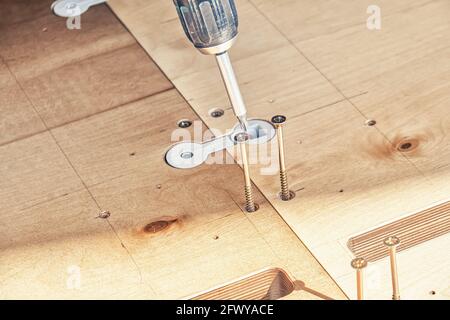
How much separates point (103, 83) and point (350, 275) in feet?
4.49

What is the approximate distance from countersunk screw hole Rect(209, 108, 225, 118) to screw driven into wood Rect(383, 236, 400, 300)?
1055 millimetres

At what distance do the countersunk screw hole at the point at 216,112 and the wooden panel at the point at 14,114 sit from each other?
571 millimetres

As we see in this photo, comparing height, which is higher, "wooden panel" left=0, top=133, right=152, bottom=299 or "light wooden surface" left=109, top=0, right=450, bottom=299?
"wooden panel" left=0, top=133, right=152, bottom=299

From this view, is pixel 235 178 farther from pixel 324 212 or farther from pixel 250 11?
pixel 250 11

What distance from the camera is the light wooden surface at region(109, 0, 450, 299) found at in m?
3.03

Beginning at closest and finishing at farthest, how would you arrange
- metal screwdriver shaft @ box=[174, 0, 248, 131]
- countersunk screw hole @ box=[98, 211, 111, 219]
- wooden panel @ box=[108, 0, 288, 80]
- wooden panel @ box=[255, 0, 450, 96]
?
metal screwdriver shaft @ box=[174, 0, 248, 131], countersunk screw hole @ box=[98, 211, 111, 219], wooden panel @ box=[255, 0, 450, 96], wooden panel @ box=[108, 0, 288, 80]

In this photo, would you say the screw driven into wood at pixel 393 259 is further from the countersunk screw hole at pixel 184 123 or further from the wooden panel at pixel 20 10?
the wooden panel at pixel 20 10

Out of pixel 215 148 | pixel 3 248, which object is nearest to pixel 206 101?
pixel 215 148

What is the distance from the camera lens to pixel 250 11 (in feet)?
13.6

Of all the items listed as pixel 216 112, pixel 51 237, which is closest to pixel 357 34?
pixel 216 112

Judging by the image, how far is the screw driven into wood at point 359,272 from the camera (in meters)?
2.59

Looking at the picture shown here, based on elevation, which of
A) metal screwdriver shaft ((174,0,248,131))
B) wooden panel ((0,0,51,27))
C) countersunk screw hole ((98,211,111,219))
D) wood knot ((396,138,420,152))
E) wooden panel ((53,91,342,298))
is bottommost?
wood knot ((396,138,420,152))

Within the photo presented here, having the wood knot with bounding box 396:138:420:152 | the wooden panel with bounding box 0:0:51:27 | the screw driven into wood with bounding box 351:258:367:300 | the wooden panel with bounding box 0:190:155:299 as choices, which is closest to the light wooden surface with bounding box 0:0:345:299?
the wooden panel with bounding box 0:190:155:299

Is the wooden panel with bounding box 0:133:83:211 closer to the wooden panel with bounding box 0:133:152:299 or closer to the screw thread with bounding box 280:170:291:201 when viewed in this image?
the wooden panel with bounding box 0:133:152:299
